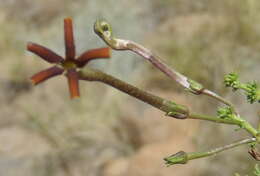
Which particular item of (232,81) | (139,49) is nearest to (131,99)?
(232,81)

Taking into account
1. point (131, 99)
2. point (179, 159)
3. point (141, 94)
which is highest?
point (131, 99)

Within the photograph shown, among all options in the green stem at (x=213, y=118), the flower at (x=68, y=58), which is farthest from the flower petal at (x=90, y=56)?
the green stem at (x=213, y=118)

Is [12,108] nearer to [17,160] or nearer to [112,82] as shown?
[17,160]

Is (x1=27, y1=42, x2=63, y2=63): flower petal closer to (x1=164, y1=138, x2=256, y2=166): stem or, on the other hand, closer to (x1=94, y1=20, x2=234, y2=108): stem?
(x1=94, y1=20, x2=234, y2=108): stem

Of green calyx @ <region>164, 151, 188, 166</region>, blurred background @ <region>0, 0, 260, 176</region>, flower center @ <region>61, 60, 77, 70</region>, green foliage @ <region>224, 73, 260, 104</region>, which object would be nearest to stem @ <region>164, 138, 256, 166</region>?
green calyx @ <region>164, 151, 188, 166</region>

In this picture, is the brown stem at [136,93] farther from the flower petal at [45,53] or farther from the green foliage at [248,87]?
the green foliage at [248,87]

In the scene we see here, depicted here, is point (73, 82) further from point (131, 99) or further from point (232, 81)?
point (131, 99)

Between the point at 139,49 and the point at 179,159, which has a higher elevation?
the point at 139,49

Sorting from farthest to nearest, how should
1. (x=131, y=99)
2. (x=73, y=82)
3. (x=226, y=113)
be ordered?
(x=131, y=99) → (x=226, y=113) → (x=73, y=82)
